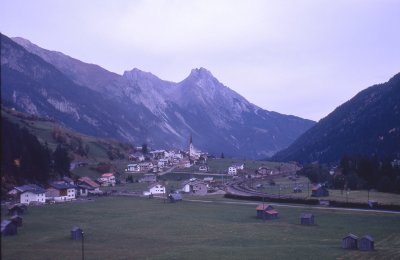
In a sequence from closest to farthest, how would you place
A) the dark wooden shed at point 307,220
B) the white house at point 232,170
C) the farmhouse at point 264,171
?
1. the dark wooden shed at point 307,220
2. the white house at point 232,170
3. the farmhouse at point 264,171

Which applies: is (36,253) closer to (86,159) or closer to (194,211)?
(194,211)

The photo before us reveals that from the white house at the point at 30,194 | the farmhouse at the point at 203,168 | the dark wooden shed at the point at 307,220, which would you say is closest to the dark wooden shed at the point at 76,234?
the dark wooden shed at the point at 307,220

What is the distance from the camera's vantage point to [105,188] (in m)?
113

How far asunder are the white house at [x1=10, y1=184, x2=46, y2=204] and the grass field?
23.6 ft

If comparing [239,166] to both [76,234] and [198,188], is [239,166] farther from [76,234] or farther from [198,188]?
[76,234]

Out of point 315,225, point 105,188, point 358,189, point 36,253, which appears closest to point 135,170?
point 105,188

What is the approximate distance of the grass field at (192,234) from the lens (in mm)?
35938

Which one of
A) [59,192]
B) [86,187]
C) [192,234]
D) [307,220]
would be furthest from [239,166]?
[192,234]

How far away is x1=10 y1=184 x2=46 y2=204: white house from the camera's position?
79775 millimetres

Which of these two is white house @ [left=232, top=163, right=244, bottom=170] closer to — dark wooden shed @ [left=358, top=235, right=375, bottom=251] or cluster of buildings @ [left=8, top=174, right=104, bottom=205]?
cluster of buildings @ [left=8, top=174, right=104, bottom=205]

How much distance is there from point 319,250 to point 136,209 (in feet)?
135

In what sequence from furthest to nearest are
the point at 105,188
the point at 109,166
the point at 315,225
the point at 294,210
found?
the point at 109,166
the point at 105,188
the point at 294,210
the point at 315,225

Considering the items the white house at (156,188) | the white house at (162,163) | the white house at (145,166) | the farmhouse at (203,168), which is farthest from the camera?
the white house at (162,163)

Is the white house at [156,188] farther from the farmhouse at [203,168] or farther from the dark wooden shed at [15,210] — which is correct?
the farmhouse at [203,168]
